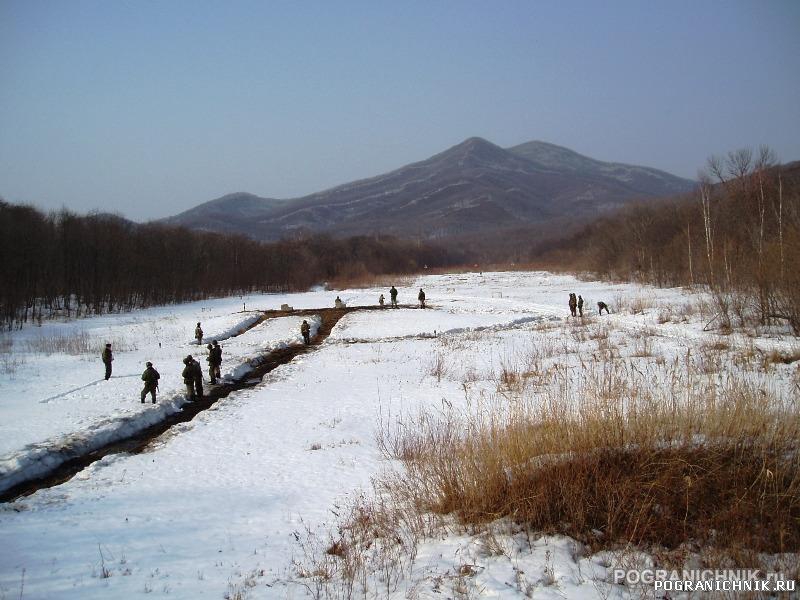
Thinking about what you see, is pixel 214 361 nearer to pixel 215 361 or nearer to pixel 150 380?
pixel 215 361

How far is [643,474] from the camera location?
4730mm

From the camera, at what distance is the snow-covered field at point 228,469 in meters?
4.70

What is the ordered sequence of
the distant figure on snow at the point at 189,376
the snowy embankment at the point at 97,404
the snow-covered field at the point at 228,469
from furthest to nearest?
the distant figure on snow at the point at 189,376 < the snowy embankment at the point at 97,404 < the snow-covered field at the point at 228,469

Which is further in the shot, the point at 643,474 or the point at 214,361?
the point at 214,361

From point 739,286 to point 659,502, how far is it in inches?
840

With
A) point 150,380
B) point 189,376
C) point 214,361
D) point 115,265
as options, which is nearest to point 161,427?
point 150,380

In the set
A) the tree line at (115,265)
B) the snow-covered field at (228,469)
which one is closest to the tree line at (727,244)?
the snow-covered field at (228,469)

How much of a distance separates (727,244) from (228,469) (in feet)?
98.5

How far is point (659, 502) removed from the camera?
15.0ft

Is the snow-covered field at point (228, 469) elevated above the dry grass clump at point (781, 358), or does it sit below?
below

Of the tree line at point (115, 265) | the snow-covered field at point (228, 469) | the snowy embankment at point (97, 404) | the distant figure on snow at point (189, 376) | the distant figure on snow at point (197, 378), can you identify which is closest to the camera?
the snow-covered field at point (228, 469)

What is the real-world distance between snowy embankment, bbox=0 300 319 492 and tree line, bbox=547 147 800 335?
2227 cm

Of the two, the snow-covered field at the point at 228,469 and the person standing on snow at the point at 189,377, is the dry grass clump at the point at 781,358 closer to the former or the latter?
the snow-covered field at the point at 228,469

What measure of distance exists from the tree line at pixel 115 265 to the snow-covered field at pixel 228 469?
2607cm
